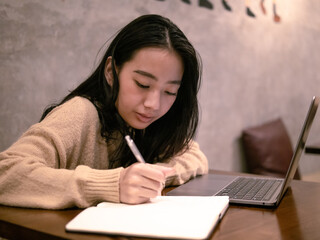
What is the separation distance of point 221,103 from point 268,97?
637 millimetres

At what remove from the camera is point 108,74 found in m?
1.22

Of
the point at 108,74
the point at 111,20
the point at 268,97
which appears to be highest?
the point at 111,20

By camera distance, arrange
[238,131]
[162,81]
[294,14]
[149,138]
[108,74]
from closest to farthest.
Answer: [162,81] → [108,74] → [149,138] → [238,131] → [294,14]

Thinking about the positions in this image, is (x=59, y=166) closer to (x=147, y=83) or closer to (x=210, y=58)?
(x=147, y=83)

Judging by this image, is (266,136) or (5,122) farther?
(266,136)

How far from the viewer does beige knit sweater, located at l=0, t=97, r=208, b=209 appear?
2.73 ft

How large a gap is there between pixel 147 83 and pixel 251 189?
1.39 feet

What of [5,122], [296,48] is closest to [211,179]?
[5,122]

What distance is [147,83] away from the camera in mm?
1100

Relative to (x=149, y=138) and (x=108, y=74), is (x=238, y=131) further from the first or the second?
(x=108, y=74)

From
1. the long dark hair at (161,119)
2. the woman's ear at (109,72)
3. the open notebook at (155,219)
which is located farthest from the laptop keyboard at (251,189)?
the woman's ear at (109,72)

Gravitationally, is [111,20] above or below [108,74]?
above

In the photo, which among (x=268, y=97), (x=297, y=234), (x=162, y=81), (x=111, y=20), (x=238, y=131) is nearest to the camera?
(x=297, y=234)

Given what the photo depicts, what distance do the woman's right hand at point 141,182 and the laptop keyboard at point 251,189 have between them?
23 cm
